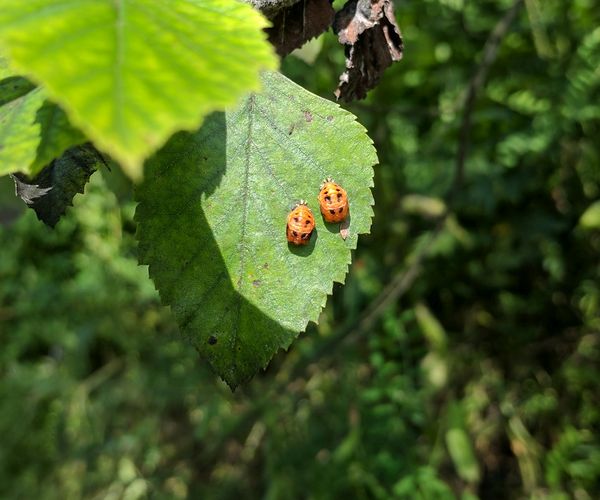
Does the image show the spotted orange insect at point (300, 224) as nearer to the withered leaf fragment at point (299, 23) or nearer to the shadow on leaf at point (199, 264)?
the shadow on leaf at point (199, 264)

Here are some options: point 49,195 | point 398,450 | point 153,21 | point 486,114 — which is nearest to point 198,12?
point 153,21

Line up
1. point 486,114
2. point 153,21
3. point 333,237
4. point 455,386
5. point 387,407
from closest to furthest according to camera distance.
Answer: point 153,21 < point 333,237 < point 387,407 < point 486,114 < point 455,386

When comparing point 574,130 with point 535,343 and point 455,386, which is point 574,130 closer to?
point 535,343

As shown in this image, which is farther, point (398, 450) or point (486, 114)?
point (486, 114)

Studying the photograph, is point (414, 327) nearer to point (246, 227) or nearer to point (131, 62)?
point (246, 227)

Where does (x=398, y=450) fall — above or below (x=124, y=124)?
below
